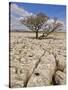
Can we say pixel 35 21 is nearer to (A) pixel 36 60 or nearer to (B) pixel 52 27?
(B) pixel 52 27

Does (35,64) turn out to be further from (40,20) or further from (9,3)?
(9,3)

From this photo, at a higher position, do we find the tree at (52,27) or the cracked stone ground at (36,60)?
the tree at (52,27)

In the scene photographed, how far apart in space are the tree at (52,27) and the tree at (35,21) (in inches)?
2.6

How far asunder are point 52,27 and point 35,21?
0.19 metres

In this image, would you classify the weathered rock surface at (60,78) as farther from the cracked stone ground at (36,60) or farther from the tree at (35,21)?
the tree at (35,21)

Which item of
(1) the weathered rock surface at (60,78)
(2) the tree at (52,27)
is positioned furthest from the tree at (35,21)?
(1) the weathered rock surface at (60,78)

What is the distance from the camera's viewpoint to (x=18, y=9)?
2.17 metres

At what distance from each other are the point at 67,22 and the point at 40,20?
0.98 feet

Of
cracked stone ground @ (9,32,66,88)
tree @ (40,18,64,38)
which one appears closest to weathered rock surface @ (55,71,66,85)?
cracked stone ground @ (9,32,66,88)

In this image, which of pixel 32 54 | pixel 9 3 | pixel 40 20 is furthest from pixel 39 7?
pixel 32 54

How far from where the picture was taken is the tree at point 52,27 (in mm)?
2264

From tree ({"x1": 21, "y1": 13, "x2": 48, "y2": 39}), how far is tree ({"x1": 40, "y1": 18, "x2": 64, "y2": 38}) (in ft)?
0.21

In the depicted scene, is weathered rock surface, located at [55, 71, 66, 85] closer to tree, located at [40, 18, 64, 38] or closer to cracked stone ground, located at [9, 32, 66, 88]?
cracked stone ground, located at [9, 32, 66, 88]

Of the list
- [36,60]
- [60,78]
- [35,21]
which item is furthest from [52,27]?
[60,78]
